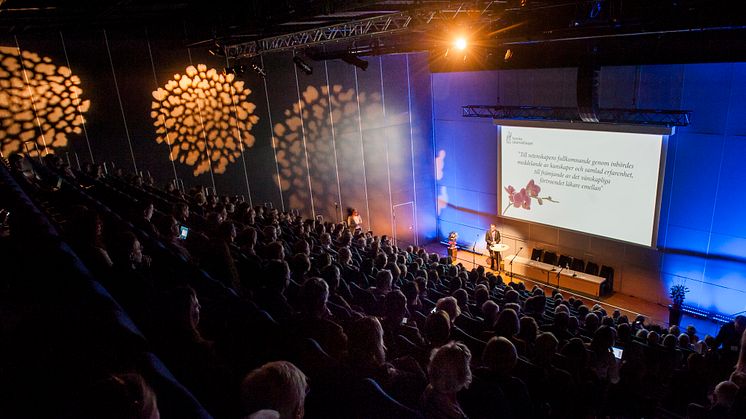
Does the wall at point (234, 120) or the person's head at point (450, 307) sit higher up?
the wall at point (234, 120)

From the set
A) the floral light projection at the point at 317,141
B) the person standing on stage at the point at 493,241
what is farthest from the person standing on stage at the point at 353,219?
the person standing on stage at the point at 493,241

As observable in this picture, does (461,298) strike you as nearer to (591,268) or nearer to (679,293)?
(679,293)

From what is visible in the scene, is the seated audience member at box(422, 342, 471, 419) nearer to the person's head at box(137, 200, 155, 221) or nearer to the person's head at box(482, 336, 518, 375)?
the person's head at box(482, 336, 518, 375)

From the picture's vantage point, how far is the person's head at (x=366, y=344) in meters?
2.53

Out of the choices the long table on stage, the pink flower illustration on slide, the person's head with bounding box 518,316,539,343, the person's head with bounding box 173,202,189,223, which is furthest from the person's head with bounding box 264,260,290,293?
the pink flower illustration on slide

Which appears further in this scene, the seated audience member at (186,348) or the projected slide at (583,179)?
the projected slide at (583,179)

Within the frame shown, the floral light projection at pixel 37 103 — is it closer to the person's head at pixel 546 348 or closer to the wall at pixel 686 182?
the person's head at pixel 546 348

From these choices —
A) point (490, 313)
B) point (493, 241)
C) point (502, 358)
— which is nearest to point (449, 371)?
point (502, 358)

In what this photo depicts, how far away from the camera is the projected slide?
9.48 meters

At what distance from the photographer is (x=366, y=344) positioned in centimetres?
261

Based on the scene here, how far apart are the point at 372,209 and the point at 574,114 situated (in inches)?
231

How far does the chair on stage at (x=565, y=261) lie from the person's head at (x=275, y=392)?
1061cm

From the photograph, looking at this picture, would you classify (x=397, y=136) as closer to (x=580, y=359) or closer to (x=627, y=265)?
(x=627, y=265)

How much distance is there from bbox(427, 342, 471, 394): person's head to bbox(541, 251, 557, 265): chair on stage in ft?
32.4
